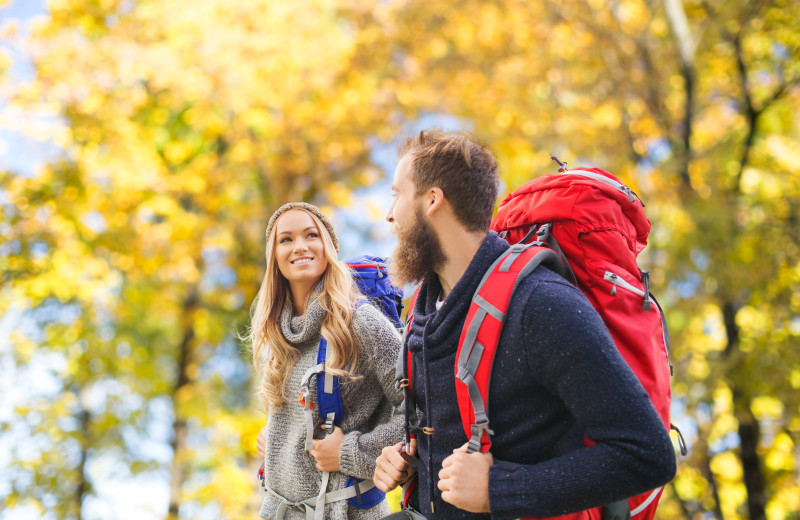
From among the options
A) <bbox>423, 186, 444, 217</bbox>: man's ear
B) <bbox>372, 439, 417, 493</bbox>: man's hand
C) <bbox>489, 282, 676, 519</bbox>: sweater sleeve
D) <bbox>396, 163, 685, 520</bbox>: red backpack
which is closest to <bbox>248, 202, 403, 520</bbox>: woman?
<bbox>372, 439, 417, 493</bbox>: man's hand

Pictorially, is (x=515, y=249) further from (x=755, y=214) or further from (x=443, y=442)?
(x=755, y=214)

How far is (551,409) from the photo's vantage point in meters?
1.48

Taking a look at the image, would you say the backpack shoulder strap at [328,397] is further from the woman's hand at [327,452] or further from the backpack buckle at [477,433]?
the backpack buckle at [477,433]

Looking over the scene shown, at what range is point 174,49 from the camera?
9.00m

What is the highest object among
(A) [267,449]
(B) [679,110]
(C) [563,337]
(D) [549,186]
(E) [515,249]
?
(B) [679,110]

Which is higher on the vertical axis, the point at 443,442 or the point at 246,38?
the point at 246,38

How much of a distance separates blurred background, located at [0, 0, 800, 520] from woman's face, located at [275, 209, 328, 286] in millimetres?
4901

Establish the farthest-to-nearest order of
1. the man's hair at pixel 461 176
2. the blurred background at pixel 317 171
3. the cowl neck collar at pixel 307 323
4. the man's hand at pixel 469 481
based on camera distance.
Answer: the blurred background at pixel 317 171
the cowl neck collar at pixel 307 323
the man's hair at pixel 461 176
the man's hand at pixel 469 481

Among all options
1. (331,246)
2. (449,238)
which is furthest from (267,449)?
(449,238)

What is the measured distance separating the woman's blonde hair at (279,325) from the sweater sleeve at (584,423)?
3.27 ft

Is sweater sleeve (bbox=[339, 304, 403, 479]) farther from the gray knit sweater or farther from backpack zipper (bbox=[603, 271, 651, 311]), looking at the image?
backpack zipper (bbox=[603, 271, 651, 311])

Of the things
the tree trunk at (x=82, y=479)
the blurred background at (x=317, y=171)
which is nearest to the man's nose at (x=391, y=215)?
the blurred background at (x=317, y=171)

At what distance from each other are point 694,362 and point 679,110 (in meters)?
3.35

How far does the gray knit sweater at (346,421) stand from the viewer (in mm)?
2213
